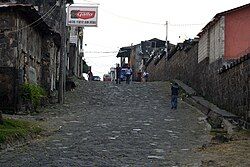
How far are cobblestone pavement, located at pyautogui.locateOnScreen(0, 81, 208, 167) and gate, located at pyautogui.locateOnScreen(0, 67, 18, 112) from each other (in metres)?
1.54

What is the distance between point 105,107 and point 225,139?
1050 centimetres

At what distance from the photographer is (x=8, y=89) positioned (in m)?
19.2

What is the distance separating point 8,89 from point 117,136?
262 inches

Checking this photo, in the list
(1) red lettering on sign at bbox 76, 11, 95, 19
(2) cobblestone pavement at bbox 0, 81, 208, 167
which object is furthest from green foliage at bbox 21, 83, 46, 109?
(1) red lettering on sign at bbox 76, 11, 95, 19

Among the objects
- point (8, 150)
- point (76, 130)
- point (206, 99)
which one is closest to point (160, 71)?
point (206, 99)

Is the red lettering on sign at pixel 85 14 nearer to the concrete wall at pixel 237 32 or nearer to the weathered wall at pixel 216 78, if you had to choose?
the weathered wall at pixel 216 78

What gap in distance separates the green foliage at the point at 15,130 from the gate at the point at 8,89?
13.2 feet

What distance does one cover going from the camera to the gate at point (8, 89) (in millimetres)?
19031

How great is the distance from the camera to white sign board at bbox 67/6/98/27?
2653cm

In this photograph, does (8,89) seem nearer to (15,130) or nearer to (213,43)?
(15,130)

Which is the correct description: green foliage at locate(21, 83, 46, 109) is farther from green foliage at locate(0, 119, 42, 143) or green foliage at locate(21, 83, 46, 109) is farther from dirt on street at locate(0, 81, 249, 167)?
green foliage at locate(0, 119, 42, 143)

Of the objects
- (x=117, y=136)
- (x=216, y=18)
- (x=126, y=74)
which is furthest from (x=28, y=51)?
(x=126, y=74)

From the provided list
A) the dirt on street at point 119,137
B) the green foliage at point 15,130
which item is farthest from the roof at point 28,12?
the green foliage at point 15,130

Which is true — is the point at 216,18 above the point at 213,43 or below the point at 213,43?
above
